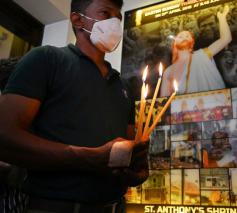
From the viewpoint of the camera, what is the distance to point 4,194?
2.61 feet

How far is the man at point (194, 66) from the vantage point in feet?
4.91

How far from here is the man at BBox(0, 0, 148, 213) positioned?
0.62m

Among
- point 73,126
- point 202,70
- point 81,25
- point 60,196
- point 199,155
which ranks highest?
point 202,70

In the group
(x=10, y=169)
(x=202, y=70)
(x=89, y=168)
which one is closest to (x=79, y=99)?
(x=89, y=168)

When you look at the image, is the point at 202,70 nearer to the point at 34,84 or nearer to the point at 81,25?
the point at 81,25

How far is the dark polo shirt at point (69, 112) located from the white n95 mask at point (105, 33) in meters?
0.13

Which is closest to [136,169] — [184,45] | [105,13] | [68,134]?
[68,134]

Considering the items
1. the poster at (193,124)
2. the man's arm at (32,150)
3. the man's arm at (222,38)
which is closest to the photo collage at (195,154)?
the poster at (193,124)

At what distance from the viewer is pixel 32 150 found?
0.62 m

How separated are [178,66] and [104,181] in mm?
1038

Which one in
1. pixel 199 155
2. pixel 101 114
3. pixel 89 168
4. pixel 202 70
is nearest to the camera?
pixel 89 168

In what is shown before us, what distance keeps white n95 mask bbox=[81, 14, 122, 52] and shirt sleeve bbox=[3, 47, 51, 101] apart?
0.77 ft

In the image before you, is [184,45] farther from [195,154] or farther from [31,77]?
[31,77]

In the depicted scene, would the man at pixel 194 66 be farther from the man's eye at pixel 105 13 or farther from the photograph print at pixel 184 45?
the man's eye at pixel 105 13
